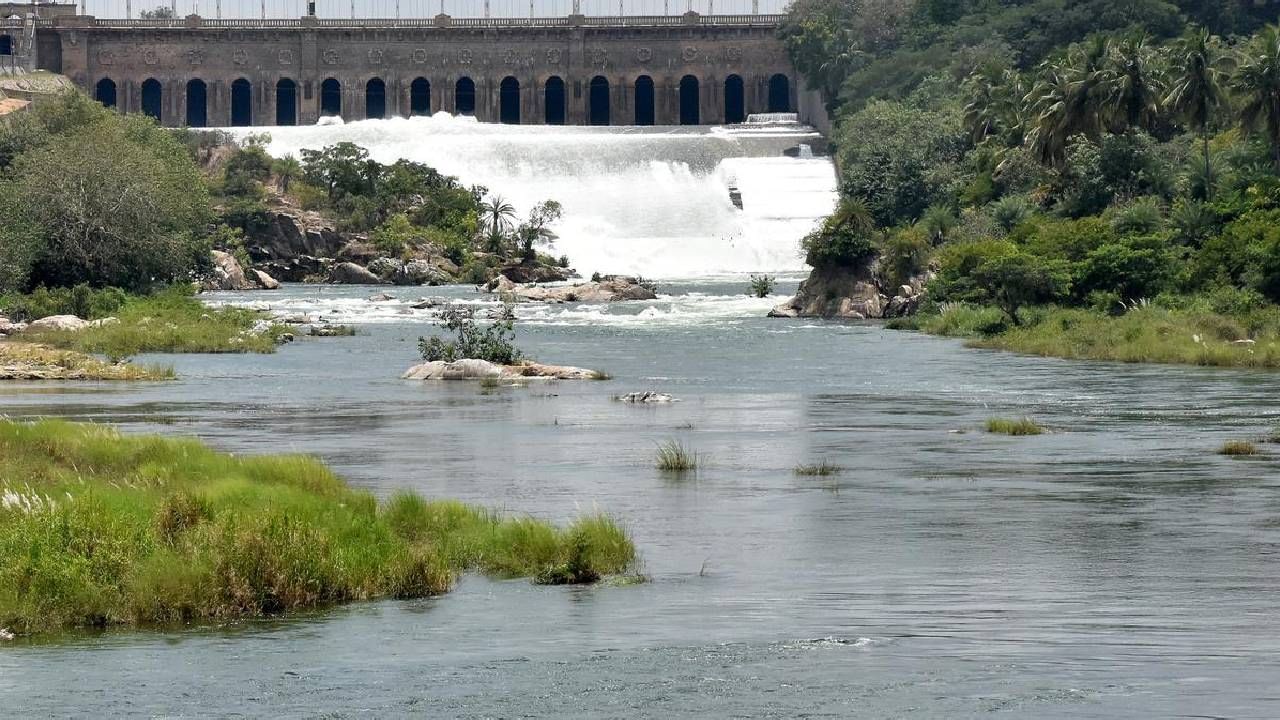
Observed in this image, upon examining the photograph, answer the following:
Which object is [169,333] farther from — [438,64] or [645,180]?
[438,64]

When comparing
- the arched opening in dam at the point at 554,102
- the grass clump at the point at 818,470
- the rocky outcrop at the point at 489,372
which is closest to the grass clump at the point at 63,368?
the rocky outcrop at the point at 489,372

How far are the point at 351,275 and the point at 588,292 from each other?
20.0 meters

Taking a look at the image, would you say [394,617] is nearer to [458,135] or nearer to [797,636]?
[797,636]

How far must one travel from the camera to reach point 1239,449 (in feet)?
119

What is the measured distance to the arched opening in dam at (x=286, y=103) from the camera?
160875mm

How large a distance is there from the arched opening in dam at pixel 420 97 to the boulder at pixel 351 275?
56236 millimetres

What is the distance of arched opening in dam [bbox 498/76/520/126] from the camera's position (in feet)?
538

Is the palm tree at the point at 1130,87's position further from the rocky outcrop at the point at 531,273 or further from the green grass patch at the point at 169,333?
the green grass patch at the point at 169,333

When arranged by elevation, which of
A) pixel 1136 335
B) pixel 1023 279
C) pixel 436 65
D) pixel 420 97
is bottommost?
pixel 1136 335

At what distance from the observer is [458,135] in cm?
14225

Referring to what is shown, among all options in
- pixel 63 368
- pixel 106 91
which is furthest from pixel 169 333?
pixel 106 91

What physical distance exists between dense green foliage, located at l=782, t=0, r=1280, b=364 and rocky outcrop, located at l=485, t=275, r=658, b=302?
412 inches

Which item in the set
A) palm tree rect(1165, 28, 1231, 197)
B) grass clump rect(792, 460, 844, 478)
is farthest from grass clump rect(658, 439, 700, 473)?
palm tree rect(1165, 28, 1231, 197)

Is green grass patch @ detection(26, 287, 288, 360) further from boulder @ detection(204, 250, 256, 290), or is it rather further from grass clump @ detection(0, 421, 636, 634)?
grass clump @ detection(0, 421, 636, 634)
